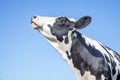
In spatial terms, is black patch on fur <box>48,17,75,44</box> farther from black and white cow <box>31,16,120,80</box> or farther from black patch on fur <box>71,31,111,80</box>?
black patch on fur <box>71,31,111,80</box>

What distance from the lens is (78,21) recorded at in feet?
25.6

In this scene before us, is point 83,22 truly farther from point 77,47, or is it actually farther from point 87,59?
point 87,59

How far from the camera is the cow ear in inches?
304

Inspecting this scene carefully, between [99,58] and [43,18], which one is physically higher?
[43,18]

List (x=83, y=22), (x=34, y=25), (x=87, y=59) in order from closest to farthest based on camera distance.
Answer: (x=87, y=59)
(x=83, y=22)
(x=34, y=25)

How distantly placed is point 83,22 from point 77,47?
24.6 inches

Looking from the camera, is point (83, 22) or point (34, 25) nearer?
point (83, 22)

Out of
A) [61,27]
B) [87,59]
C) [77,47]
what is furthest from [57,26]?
[87,59]

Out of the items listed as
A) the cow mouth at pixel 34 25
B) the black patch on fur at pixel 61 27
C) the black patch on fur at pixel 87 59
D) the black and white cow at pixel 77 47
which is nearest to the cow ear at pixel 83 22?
the black and white cow at pixel 77 47

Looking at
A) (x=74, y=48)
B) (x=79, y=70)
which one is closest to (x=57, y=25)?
(x=74, y=48)

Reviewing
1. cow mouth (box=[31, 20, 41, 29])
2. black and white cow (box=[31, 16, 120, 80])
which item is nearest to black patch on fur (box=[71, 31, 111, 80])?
black and white cow (box=[31, 16, 120, 80])

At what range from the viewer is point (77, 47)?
7801mm

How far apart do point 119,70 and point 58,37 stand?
1.69 m

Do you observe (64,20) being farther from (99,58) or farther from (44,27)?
(99,58)
